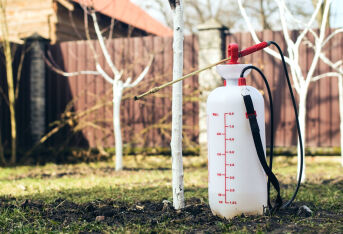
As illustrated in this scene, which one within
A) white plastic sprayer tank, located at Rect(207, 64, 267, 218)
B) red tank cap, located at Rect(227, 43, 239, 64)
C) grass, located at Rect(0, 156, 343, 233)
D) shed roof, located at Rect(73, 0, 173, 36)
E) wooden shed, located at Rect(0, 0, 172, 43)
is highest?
shed roof, located at Rect(73, 0, 173, 36)

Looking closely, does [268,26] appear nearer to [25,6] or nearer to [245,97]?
[25,6]

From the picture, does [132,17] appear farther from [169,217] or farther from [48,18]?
[169,217]

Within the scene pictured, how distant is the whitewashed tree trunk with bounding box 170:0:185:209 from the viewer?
10.9ft

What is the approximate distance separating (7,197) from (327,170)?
174 inches

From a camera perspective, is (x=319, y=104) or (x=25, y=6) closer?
(x=319, y=104)

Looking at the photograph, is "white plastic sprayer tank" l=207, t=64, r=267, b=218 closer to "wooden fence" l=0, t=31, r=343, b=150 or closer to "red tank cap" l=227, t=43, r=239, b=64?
"red tank cap" l=227, t=43, r=239, b=64

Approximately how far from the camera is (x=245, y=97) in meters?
2.89

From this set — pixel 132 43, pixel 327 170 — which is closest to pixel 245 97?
pixel 327 170

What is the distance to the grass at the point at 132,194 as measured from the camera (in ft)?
9.50

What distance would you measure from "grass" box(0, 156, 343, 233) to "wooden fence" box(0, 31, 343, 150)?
0.46 m

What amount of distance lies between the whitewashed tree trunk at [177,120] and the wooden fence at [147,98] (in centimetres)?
441

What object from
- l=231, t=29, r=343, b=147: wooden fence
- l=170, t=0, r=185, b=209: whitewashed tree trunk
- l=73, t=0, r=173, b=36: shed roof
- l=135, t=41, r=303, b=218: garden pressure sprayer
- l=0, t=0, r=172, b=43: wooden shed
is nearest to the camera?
l=135, t=41, r=303, b=218: garden pressure sprayer

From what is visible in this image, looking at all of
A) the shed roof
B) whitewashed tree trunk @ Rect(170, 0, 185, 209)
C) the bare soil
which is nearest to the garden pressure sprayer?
the bare soil

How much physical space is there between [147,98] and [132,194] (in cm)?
363
